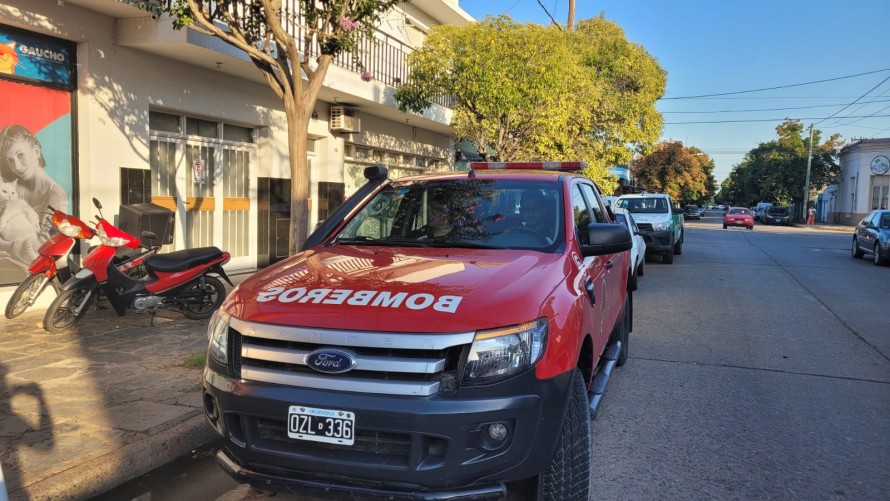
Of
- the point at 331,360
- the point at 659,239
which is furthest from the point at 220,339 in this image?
the point at 659,239

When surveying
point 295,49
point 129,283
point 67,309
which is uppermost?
point 295,49

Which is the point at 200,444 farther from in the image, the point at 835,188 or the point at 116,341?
the point at 835,188

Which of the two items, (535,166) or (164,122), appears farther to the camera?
(164,122)

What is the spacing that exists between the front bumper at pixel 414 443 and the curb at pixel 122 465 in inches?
49.1

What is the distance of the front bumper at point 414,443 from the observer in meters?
2.51

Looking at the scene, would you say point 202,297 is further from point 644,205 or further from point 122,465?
point 644,205

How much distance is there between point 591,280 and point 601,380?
956mm

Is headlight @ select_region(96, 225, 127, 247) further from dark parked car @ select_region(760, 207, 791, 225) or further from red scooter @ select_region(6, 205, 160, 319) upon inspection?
dark parked car @ select_region(760, 207, 791, 225)

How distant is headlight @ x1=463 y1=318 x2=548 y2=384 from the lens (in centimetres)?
259

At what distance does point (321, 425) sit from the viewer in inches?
103

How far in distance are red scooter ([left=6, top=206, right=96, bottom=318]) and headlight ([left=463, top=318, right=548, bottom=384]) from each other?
595 cm

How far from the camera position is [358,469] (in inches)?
101

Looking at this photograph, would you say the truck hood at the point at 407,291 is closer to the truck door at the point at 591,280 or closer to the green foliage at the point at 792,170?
the truck door at the point at 591,280

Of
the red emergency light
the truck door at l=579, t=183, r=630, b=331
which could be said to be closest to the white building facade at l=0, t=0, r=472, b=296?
the red emergency light
